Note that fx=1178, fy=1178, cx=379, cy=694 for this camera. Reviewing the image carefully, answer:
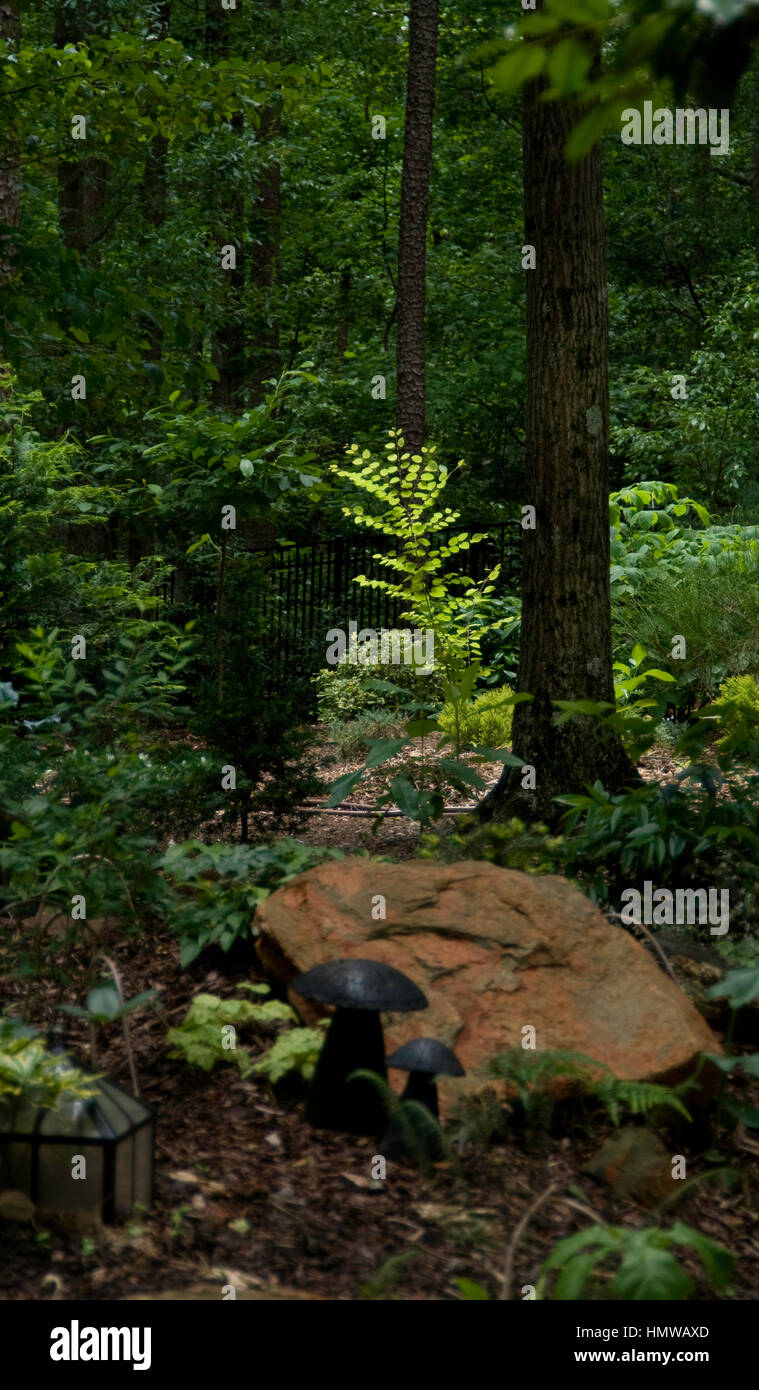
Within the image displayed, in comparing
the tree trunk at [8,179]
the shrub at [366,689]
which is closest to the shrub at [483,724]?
the shrub at [366,689]

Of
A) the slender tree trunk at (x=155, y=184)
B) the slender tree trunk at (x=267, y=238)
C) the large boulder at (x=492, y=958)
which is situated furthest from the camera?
the slender tree trunk at (x=155, y=184)

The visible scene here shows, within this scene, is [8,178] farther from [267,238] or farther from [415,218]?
[267,238]

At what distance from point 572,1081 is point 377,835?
3217 millimetres

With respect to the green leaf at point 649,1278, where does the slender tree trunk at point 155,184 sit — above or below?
above

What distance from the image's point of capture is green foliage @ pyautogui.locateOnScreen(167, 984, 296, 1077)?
3.44 metres

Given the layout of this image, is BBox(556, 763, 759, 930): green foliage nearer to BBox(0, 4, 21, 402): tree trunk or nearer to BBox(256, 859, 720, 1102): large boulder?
BBox(256, 859, 720, 1102): large boulder

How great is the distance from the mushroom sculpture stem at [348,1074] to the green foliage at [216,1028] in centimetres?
27

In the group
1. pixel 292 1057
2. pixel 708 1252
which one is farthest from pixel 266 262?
pixel 708 1252

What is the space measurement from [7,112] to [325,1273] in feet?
18.8

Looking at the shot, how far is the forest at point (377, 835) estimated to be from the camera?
8.63 feet

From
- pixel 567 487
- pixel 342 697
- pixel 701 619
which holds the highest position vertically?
pixel 567 487

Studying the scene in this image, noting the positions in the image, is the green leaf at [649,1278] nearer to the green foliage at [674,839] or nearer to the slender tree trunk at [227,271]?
the green foliage at [674,839]

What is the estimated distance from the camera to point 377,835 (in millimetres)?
6473
